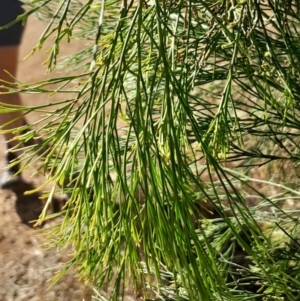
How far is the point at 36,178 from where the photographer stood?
1834mm

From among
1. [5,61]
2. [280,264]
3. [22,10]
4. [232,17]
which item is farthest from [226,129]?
[5,61]

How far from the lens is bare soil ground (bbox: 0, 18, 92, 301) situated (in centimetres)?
153

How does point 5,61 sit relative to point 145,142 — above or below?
above

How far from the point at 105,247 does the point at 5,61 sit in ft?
3.74

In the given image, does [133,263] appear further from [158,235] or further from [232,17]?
[232,17]

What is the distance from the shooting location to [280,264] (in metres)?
1.12

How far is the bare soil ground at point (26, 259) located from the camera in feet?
5.02

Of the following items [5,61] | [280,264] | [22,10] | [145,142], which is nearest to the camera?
[145,142]

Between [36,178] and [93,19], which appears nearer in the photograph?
[93,19]

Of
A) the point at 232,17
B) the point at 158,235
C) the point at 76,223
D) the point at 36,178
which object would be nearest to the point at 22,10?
the point at 36,178

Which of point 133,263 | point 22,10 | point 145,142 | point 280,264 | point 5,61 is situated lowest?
point 280,264

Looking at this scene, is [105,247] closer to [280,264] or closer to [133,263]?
[133,263]

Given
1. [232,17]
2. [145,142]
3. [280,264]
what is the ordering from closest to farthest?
[145,142] < [232,17] < [280,264]

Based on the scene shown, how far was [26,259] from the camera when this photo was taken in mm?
1623
